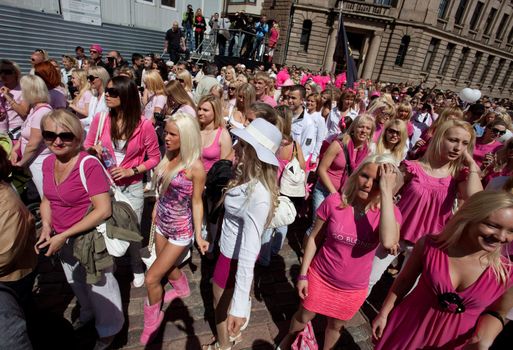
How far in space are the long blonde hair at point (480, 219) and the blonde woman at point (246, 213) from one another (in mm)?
1198

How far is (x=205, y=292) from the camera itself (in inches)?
134

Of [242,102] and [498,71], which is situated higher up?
[498,71]

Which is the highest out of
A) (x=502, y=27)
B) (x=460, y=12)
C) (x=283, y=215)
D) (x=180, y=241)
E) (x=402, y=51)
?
(x=502, y=27)

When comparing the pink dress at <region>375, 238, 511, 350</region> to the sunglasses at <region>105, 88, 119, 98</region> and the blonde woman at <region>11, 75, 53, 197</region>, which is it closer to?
the sunglasses at <region>105, 88, 119, 98</region>

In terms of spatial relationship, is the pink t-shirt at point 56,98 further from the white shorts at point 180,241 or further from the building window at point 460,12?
the building window at point 460,12

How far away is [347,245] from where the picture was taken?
2.22 m

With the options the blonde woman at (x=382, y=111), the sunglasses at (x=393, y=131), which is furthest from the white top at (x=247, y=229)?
the blonde woman at (x=382, y=111)

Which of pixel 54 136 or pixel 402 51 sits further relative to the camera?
pixel 402 51

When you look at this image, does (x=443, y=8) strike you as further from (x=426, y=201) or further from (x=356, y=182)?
(x=356, y=182)

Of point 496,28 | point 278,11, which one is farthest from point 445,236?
point 496,28

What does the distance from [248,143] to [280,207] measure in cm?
76

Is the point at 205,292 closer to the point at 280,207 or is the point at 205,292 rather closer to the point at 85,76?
the point at 280,207

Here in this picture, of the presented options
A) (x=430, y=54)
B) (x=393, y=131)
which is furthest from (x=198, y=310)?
(x=430, y=54)

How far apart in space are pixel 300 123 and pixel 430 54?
117 ft
